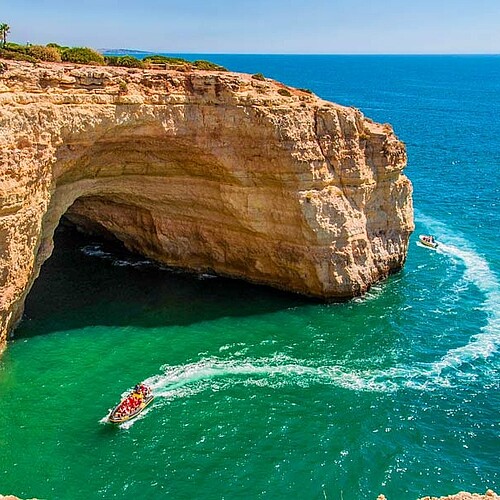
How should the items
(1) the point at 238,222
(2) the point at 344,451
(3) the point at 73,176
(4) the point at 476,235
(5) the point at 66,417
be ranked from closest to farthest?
(2) the point at 344,451, (5) the point at 66,417, (3) the point at 73,176, (1) the point at 238,222, (4) the point at 476,235

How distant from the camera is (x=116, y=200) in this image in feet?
164

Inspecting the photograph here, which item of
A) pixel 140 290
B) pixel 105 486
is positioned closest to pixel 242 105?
pixel 140 290

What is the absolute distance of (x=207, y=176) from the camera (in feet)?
154

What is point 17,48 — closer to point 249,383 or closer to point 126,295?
point 126,295

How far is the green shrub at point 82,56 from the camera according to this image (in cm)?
4400

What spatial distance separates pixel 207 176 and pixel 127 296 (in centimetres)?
1151

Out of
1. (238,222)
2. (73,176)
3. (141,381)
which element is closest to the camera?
(141,381)

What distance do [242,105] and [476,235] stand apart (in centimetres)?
3172

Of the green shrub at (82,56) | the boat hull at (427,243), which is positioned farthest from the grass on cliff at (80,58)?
the boat hull at (427,243)

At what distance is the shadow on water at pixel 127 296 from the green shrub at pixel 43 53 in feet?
58.0

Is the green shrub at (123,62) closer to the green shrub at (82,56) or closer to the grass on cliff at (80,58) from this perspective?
the grass on cliff at (80,58)

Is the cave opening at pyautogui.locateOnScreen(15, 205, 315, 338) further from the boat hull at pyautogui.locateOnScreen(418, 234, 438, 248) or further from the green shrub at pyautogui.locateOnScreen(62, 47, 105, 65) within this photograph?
the boat hull at pyautogui.locateOnScreen(418, 234, 438, 248)

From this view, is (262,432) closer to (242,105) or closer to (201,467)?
(201,467)

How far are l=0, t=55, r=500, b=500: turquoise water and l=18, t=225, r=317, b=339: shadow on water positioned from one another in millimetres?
170
